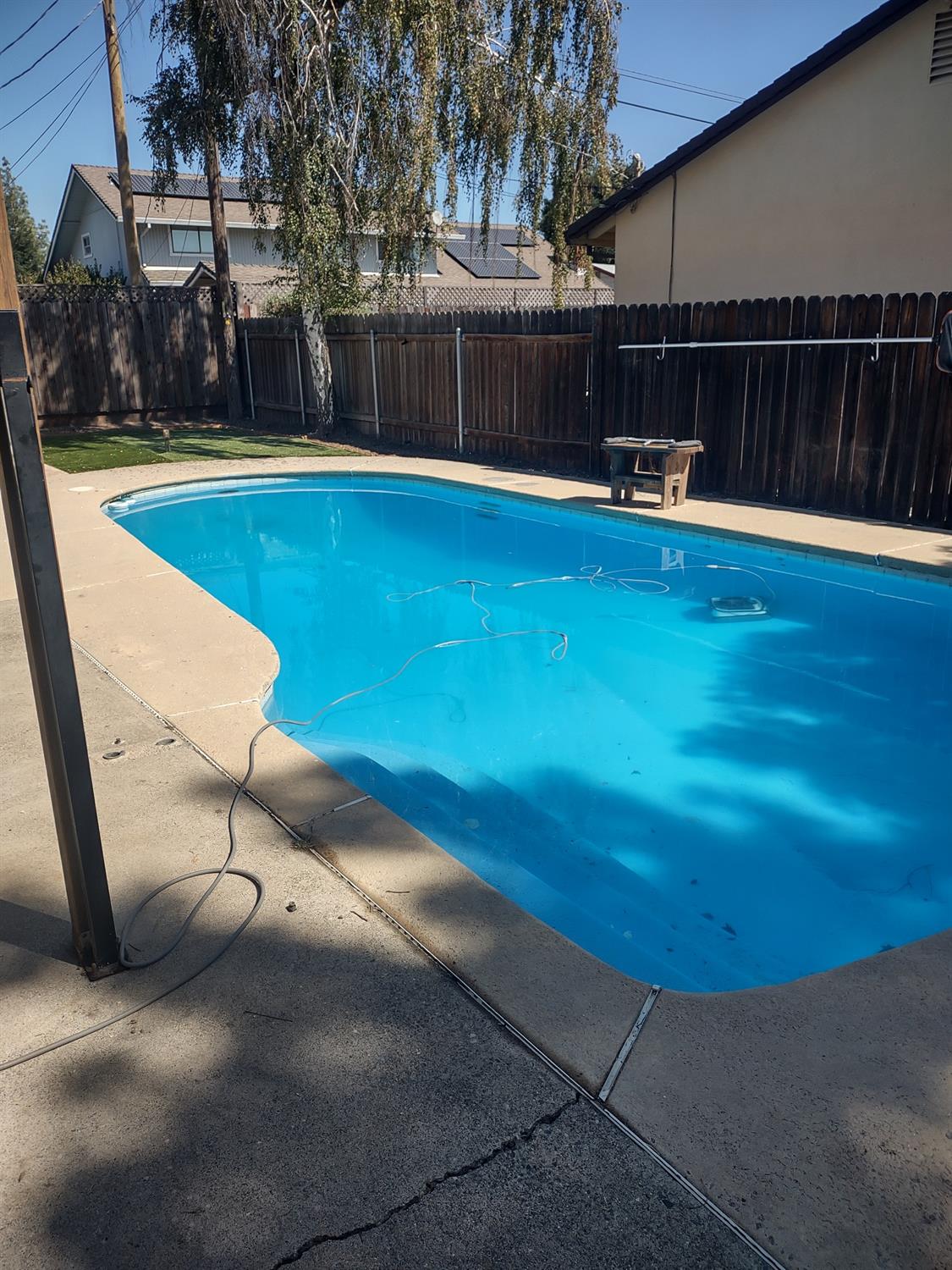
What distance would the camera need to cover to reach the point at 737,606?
23.9ft

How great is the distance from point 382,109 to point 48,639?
1166 cm

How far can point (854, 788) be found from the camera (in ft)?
15.0

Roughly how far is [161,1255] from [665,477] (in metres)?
8.55

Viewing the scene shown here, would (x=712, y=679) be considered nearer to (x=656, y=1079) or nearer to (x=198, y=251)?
(x=656, y=1079)

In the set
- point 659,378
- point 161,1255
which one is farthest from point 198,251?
point 161,1255

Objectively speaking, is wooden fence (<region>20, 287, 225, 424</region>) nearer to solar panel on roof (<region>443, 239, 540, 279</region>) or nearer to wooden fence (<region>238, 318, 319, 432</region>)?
wooden fence (<region>238, 318, 319, 432</region>)

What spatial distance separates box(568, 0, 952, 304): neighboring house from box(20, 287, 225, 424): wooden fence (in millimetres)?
8019

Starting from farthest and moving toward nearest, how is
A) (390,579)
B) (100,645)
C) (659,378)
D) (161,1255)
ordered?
(659,378)
(390,579)
(100,645)
(161,1255)

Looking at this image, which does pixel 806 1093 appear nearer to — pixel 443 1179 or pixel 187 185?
pixel 443 1179

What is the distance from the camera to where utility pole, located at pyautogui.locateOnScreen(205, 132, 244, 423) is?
1484 cm

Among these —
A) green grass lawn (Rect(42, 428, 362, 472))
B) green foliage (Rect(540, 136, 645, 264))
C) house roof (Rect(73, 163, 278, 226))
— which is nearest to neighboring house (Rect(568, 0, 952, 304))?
green foliage (Rect(540, 136, 645, 264))

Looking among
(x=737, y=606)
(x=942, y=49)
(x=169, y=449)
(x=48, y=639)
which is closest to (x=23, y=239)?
(x=169, y=449)

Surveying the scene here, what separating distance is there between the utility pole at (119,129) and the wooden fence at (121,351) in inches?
51.8

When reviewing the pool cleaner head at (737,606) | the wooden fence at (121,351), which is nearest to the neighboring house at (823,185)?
the pool cleaner head at (737,606)
